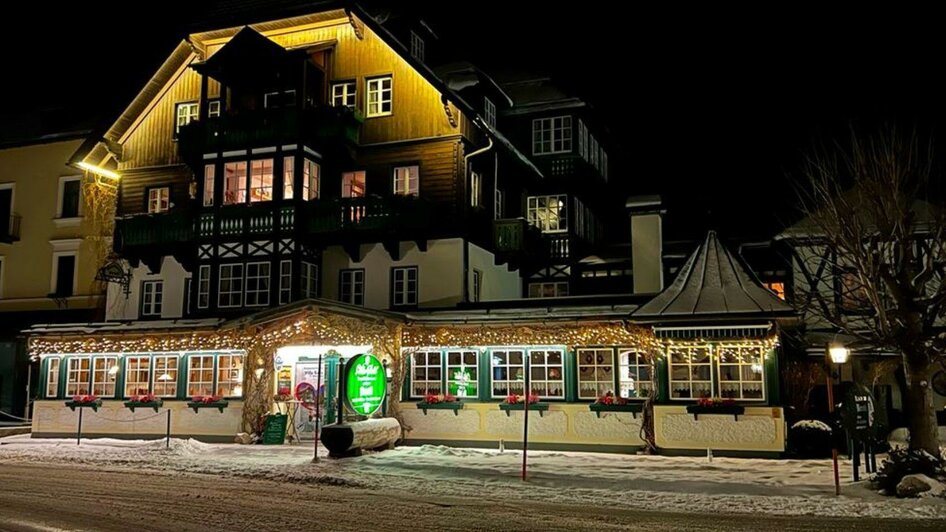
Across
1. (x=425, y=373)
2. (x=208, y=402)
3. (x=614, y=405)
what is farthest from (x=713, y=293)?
(x=208, y=402)

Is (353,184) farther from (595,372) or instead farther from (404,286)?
(595,372)

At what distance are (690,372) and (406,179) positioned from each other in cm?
1162

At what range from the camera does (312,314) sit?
2119 cm

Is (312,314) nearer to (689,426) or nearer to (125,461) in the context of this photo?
(125,461)

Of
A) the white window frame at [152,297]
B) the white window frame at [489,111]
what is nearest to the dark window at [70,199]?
the white window frame at [152,297]

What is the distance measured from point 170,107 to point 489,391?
1713 centimetres

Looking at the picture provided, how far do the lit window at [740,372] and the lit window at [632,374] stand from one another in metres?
1.85

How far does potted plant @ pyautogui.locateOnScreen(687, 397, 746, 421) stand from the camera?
19.8 meters

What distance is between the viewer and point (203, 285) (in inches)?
1098

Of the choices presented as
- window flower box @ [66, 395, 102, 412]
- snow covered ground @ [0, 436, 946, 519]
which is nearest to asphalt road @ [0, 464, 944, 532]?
snow covered ground @ [0, 436, 946, 519]

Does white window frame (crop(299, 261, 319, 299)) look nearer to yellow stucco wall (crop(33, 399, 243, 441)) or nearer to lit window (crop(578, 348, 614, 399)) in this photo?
yellow stucco wall (crop(33, 399, 243, 441))

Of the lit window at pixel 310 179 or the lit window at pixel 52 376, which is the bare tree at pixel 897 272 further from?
the lit window at pixel 52 376

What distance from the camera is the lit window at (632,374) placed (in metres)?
21.1

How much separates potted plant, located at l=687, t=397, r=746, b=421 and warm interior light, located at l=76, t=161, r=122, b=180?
22786 mm
